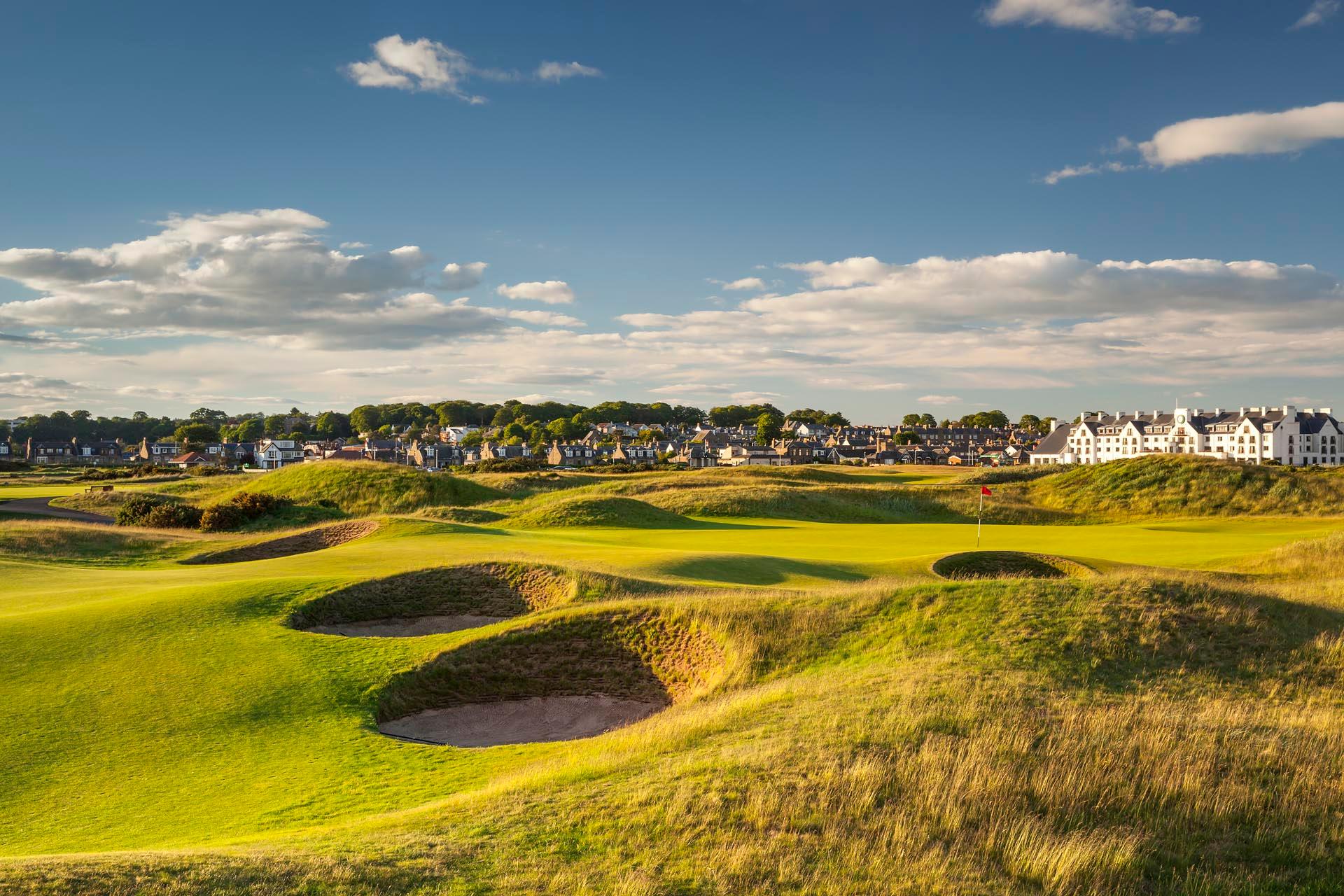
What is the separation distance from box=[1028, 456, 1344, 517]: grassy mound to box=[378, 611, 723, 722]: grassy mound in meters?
46.8

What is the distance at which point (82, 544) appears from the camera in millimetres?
34125

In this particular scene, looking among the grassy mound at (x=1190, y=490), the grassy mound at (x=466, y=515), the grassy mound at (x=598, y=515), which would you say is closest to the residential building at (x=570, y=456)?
the grassy mound at (x=598, y=515)

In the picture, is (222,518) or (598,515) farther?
(598,515)

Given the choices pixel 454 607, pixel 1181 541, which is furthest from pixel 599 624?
pixel 1181 541

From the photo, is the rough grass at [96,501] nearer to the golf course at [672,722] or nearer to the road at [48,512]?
the road at [48,512]

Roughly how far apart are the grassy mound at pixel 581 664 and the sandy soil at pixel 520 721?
23cm

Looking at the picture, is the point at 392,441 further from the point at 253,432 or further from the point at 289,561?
the point at 289,561

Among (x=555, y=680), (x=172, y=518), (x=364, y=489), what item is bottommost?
(x=555, y=680)

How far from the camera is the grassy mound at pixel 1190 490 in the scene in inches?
2100

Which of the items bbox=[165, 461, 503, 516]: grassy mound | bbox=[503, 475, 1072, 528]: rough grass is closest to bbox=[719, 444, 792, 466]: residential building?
bbox=[503, 475, 1072, 528]: rough grass

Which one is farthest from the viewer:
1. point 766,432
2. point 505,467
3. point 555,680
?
point 766,432

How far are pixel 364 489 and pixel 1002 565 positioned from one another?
41.1 metres

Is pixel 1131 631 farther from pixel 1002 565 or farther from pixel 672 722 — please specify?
pixel 1002 565

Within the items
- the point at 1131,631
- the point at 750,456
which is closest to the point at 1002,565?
the point at 1131,631
